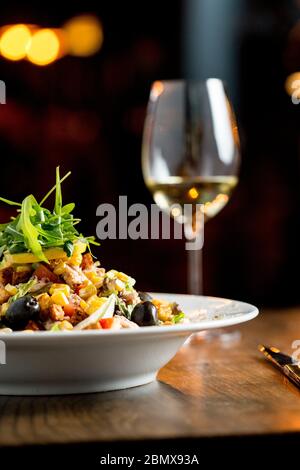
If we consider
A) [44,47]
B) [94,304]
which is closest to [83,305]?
[94,304]

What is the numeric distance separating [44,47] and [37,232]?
328 cm

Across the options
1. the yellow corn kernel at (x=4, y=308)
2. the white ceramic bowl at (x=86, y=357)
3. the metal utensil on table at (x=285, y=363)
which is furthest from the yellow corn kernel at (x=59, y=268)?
the metal utensil on table at (x=285, y=363)

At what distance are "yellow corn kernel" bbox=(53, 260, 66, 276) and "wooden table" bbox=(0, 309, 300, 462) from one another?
0.26 m

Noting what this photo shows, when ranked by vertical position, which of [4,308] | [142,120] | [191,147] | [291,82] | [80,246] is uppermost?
[291,82]

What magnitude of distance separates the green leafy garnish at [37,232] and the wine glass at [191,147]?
0.63 metres

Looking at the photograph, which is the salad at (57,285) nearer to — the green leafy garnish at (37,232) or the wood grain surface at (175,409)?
the green leafy garnish at (37,232)

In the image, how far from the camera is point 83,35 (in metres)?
4.51

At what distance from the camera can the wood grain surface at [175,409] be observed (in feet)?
3.22

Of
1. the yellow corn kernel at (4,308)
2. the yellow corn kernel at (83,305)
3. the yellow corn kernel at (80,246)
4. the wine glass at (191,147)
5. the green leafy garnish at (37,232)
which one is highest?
the wine glass at (191,147)

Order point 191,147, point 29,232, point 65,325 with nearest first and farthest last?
point 65,325 < point 29,232 < point 191,147

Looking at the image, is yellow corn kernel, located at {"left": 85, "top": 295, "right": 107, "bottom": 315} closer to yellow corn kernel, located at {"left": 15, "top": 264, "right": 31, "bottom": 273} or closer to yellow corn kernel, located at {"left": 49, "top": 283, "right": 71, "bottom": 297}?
yellow corn kernel, located at {"left": 49, "top": 283, "right": 71, "bottom": 297}

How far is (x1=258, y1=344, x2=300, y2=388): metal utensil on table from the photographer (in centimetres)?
132

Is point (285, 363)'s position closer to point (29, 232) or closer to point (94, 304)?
point (94, 304)

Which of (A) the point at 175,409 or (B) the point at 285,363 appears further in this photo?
(B) the point at 285,363
